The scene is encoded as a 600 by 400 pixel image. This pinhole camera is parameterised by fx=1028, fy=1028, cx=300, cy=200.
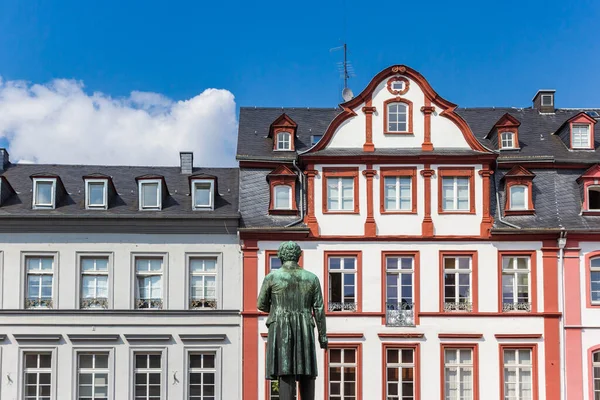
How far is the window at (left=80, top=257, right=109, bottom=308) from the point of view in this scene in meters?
34.8

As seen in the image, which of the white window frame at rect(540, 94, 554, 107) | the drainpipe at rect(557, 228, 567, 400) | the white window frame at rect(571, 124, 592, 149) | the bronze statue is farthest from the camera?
the white window frame at rect(540, 94, 554, 107)

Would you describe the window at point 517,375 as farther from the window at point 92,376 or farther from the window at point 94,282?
the window at point 94,282

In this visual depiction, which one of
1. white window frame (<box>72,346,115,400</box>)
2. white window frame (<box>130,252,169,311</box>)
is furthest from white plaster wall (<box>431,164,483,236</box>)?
white window frame (<box>72,346,115,400</box>)

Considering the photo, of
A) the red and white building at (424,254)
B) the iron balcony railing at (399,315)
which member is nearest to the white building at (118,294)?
the red and white building at (424,254)

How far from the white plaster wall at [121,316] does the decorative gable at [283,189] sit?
6.05 ft

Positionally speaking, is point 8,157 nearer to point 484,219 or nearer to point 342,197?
Result: point 342,197

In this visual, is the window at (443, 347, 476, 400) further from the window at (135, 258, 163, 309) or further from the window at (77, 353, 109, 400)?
the window at (77, 353, 109, 400)

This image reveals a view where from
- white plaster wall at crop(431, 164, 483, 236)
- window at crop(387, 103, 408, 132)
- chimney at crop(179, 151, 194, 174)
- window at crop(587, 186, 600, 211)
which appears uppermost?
window at crop(387, 103, 408, 132)

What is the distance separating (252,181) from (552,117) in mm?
12337

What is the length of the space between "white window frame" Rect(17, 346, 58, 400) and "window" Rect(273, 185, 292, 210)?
8972mm

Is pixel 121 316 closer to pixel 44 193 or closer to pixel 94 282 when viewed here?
pixel 94 282

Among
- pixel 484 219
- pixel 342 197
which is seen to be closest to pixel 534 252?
pixel 484 219

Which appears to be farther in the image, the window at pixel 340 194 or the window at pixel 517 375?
the window at pixel 340 194

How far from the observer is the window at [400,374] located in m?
34.2
